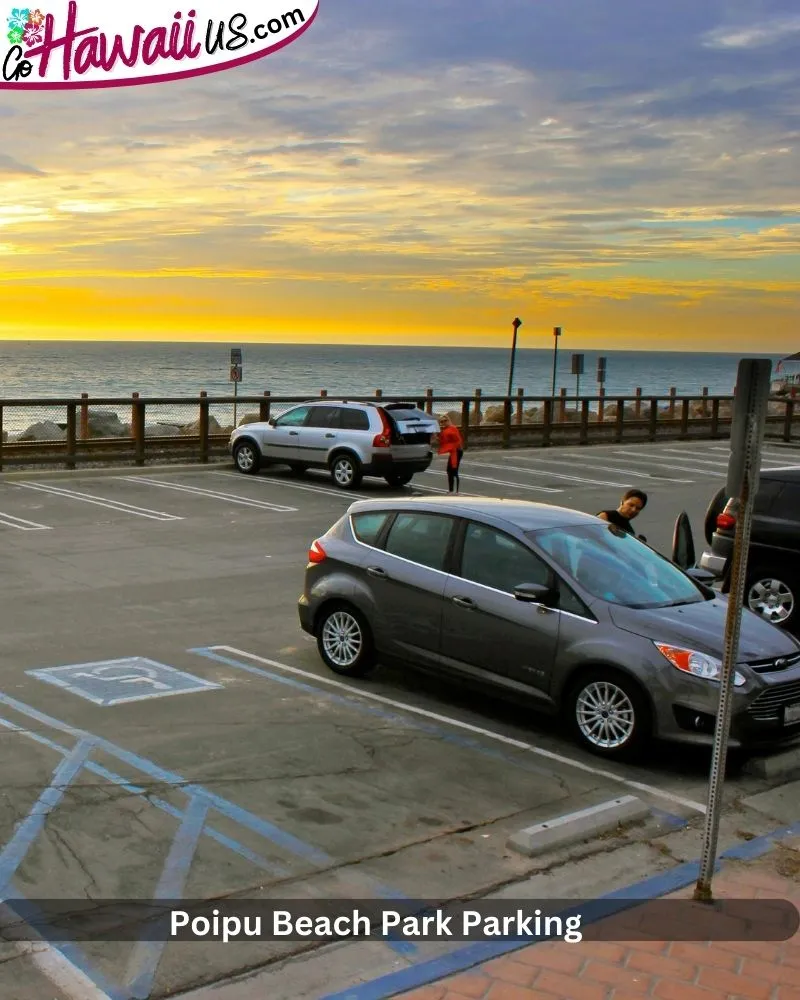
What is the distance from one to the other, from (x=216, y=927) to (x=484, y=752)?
3.02m

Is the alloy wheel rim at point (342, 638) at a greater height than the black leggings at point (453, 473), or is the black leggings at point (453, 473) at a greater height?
the black leggings at point (453, 473)

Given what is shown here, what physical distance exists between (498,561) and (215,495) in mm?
12503

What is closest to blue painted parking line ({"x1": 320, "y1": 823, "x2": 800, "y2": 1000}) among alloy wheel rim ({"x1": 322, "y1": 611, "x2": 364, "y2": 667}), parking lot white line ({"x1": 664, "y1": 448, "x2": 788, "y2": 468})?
alloy wheel rim ({"x1": 322, "y1": 611, "x2": 364, "y2": 667})

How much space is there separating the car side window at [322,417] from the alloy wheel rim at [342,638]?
43.4 ft

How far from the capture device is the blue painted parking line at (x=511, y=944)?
5168 millimetres

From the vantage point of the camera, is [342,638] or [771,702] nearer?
[771,702]

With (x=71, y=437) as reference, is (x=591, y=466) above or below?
below

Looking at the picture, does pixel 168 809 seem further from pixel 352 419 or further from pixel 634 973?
pixel 352 419

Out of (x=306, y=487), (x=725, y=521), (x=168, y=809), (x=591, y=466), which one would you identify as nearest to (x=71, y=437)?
(x=306, y=487)

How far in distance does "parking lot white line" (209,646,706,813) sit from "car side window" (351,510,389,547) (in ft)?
3.90

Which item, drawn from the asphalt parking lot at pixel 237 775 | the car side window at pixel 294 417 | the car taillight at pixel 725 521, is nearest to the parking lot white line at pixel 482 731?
the asphalt parking lot at pixel 237 775

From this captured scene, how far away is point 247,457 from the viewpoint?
24172 mm

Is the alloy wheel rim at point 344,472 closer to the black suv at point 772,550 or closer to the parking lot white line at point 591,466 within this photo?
the parking lot white line at point 591,466

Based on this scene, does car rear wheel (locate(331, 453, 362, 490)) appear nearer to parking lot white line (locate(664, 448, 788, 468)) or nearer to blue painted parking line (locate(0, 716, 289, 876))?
parking lot white line (locate(664, 448, 788, 468))
